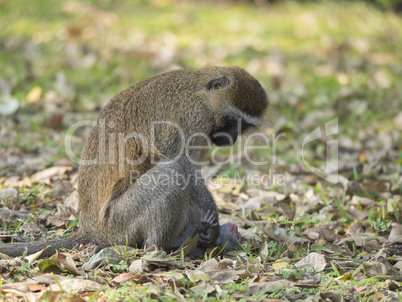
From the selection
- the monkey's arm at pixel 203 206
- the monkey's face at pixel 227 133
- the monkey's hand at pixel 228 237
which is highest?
the monkey's face at pixel 227 133

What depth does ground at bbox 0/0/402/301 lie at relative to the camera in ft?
10.3

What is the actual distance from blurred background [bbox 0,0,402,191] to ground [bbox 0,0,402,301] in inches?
1.3

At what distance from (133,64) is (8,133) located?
112 inches

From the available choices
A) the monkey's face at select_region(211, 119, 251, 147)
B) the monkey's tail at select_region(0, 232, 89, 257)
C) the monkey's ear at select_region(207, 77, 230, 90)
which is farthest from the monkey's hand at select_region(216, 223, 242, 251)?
the monkey's ear at select_region(207, 77, 230, 90)

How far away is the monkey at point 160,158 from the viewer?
3.60 metres

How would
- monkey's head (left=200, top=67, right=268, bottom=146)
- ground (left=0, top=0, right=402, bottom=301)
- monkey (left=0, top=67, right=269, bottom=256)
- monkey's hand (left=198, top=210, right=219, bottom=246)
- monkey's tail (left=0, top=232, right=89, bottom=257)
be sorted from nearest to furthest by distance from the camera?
ground (left=0, top=0, right=402, bottom=301)
monkey's tail (left=0, top=232, right=89, bottom=257)
monkey (left=0, top=67, right=269, bottom=256)
monkey's hand (left=198, top=210, right=219, bottom=246)
monkey's head (left=200, top=67, right=268, bottom=146)

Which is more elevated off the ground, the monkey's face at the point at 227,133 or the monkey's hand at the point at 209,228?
the monkey's face at the point at 227,133

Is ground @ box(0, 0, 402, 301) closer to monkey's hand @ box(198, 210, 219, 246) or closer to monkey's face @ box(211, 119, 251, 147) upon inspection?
monkey's hand @ box(198, 210, 219, 246)

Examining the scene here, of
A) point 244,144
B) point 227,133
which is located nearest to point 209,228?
point 227,133

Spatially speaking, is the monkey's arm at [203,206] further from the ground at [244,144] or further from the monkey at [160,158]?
the ground at [244,144]

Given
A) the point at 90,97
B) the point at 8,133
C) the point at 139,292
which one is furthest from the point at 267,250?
the point at 90,97

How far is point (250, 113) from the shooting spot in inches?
172

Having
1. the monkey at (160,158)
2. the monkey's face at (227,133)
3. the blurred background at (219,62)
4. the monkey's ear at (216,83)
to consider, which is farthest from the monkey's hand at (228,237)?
the blurred background at (219,62)

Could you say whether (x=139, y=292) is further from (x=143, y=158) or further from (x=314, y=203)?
(x=314, y=203)
